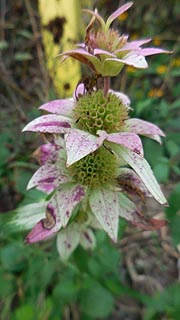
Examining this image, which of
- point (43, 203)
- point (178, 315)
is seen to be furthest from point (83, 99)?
point (178, 315)

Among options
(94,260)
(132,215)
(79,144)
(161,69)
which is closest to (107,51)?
(79,144)

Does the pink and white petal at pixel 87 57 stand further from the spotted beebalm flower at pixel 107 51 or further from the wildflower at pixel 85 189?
the wildflower at pixel 85 189

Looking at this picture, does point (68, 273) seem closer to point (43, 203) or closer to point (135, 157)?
point (43, 203)

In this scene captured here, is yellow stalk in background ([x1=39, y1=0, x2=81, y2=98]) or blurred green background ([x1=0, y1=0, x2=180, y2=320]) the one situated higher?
yellow stalk in background ([x1=39, y1=0, x2=81, y2=98])

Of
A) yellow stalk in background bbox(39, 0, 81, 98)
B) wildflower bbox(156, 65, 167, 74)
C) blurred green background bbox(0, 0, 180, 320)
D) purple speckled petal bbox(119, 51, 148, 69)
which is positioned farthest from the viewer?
wildflower bbox(156, 65, 167, 74)

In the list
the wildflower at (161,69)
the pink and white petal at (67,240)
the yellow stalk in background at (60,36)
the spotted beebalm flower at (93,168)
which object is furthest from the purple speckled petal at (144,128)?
the wildflower at (161,69)

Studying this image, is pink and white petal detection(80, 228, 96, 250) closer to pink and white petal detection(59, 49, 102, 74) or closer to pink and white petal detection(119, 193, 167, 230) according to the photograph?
pink and white petal detection(119, 193, 167, 230)

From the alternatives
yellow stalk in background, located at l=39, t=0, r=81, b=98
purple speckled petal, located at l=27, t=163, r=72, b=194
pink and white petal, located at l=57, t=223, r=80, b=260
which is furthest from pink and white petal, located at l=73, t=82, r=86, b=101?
yellow stalk in background, located at l=39, t=0, r=81, b=98

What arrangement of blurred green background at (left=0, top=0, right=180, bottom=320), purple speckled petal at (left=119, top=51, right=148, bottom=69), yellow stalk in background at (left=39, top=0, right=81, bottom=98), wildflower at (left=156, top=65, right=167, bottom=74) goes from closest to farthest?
1. purple speckled petal at (left=119, top=51, right=148, bottom=69)
2. blurred green background at (left=0, top=0, right=180, bottom=320)
3. yellow stalk in background at (left=39, top=0, right=81, bottom=98)
4. wildflower at (left=156, top=65, right=167, bottom=74)
